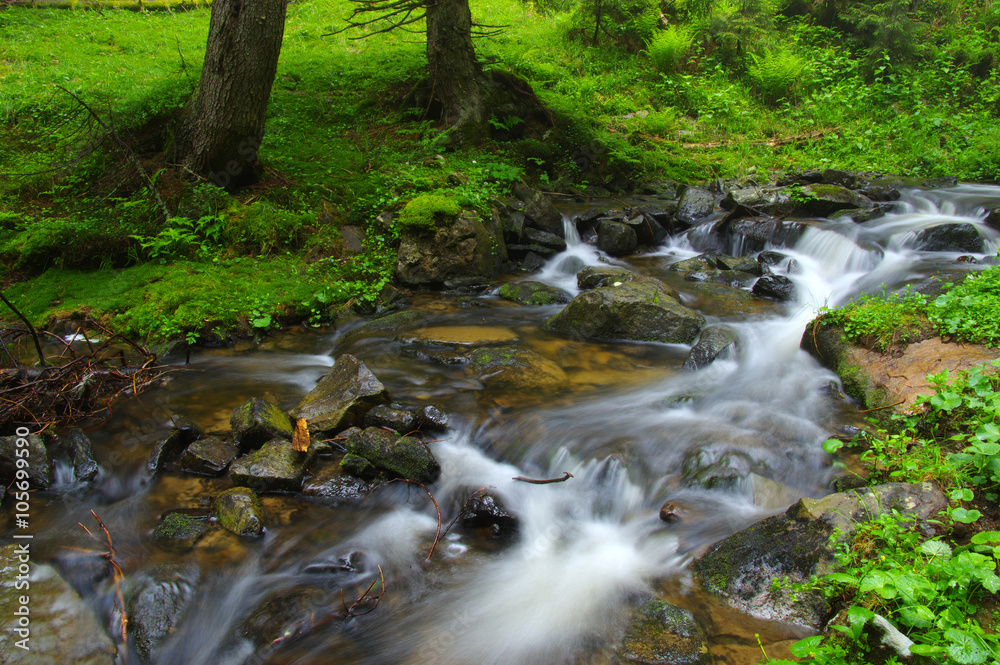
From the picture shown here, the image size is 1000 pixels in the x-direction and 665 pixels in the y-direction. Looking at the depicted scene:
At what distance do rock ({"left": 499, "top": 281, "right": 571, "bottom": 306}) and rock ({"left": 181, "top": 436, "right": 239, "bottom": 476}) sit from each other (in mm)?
4102

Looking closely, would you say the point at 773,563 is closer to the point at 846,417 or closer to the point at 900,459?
the point at 900,459

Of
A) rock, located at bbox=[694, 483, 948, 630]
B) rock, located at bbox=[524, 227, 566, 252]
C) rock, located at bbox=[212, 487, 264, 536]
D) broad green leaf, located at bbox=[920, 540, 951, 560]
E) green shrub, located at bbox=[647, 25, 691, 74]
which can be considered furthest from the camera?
green shrub, located at bbox=[647, 25, 691, 74]

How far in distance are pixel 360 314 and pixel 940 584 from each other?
19.2 ft

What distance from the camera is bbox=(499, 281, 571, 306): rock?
728 cm

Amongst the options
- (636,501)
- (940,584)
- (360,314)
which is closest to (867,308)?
(636,501)

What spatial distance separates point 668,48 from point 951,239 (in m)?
9.69

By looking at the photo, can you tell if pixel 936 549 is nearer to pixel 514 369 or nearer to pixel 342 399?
pixel 514 369

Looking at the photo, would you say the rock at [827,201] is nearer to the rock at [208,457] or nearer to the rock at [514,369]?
the rock at [514,369]

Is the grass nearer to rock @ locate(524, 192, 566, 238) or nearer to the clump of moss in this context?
the clump of moss

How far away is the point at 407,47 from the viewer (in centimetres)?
1405

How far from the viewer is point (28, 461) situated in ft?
12.2

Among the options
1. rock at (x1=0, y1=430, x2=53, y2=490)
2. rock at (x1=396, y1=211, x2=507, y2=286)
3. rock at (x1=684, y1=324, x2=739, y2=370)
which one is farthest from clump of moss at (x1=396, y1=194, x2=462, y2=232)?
rock at (x1=0, y1=430, x2=53, y2=490)

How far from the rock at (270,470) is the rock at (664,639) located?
2.42 meters

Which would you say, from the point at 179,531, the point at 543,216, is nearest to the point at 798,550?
the point at 179,531
